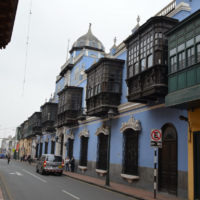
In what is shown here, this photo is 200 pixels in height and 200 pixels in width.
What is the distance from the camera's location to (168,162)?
14.2 m

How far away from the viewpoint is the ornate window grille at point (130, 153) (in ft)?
56.7

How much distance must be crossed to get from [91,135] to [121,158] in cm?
627

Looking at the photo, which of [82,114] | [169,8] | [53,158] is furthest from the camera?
[82,114]

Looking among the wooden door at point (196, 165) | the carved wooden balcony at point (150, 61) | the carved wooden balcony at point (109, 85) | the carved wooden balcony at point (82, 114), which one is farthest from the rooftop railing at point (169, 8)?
the carved wooden balcony at point (82, 114)

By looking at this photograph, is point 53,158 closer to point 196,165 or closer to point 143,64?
point 143,64

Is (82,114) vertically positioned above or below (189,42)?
below

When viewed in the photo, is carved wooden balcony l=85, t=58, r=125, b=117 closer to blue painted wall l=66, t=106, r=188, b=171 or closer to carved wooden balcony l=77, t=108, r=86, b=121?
blue painted wall l=66, t=106, r=188, b=171

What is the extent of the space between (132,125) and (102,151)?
571cm

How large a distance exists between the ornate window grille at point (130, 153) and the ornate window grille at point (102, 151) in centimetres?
333

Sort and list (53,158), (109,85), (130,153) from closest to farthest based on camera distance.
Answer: (130,153), (109,85), (53,158)

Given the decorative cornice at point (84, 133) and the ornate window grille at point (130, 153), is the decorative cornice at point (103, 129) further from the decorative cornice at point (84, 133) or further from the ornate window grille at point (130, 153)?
the decorative cornice at point (84, 133)

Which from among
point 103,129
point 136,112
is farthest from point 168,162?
point 103,129

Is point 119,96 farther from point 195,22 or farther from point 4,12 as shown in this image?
point 4,12

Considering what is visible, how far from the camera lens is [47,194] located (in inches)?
489
